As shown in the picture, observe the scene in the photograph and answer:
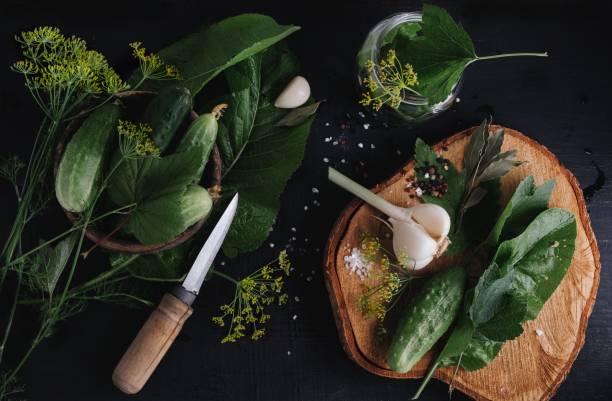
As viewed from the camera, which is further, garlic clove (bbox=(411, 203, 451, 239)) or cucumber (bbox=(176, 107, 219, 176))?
garlic clove (bbox=(411, 203, 451, 239))

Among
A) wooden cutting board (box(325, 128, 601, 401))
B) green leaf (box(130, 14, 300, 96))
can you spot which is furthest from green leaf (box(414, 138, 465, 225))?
green leaf (box(130, 14, 300, 96))

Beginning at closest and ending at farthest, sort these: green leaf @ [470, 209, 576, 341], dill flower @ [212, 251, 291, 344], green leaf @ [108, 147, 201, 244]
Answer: green leaf @ [108, 147, 201, 244]
green leaf @ [470, 209, 576, 341]
dill flower @ [212, 251, 291, 344]

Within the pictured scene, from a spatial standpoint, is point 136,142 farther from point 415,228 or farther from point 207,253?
point 415,228

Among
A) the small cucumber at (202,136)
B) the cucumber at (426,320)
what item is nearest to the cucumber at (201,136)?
the small cucumber at (202,136)

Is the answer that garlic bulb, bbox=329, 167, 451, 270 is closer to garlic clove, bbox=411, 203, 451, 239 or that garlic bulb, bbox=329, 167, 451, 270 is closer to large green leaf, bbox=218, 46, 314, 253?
garlic clove, bbox=411, 203, 451, 239

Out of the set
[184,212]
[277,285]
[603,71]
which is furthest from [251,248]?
[603,71]

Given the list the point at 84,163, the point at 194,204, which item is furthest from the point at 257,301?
the point at 84,163

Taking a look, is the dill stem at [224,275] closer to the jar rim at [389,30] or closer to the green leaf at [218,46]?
the green leaf at [218,46]
